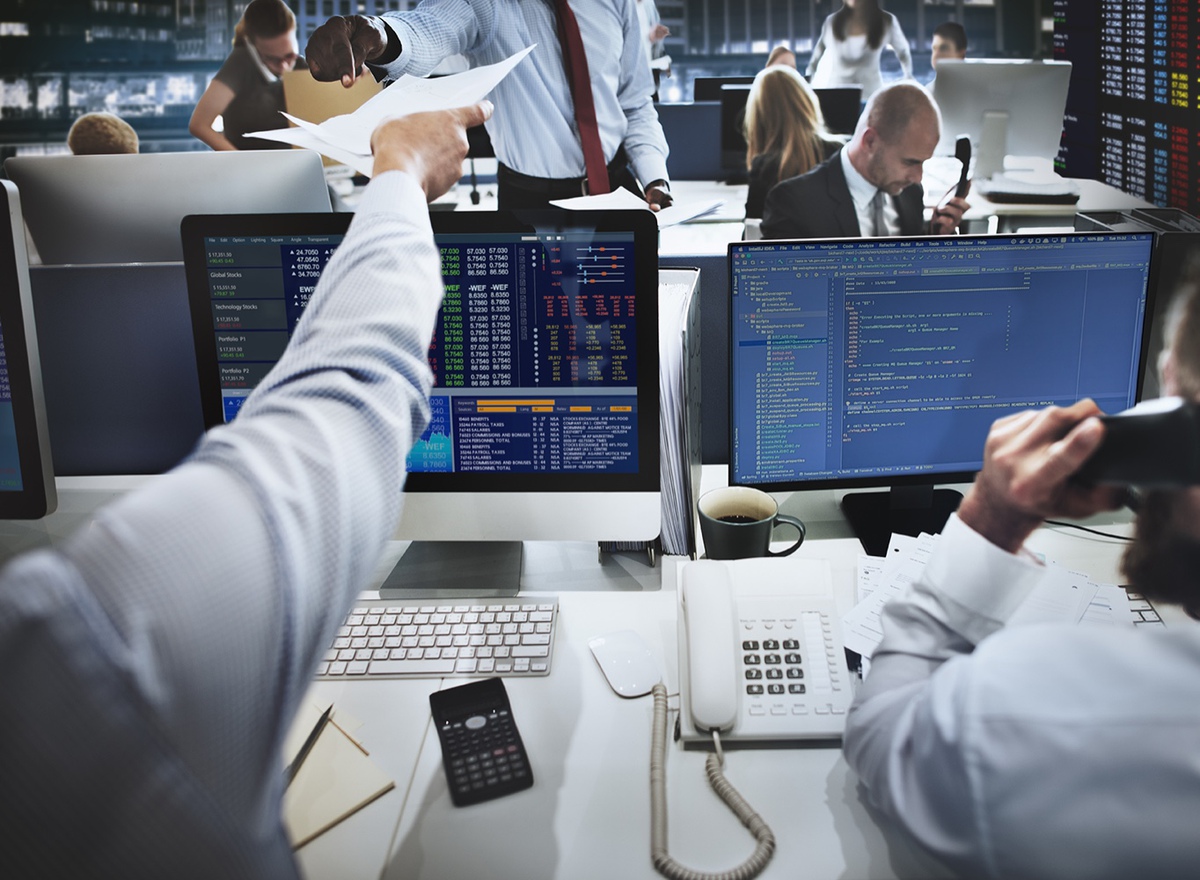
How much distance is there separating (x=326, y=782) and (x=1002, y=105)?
377 cm

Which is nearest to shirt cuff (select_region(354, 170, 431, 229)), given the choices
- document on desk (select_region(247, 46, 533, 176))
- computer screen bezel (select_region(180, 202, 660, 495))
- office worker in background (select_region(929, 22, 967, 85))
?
document on desk (select_region(247, 46, 533, 176))

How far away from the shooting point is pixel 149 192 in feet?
5.42

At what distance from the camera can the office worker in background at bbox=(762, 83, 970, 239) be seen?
2742 millimetres

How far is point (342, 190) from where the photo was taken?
4957 mm

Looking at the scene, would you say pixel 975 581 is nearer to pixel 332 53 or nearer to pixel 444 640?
pixel 444 640

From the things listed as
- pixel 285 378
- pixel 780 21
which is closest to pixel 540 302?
pixel 285 378

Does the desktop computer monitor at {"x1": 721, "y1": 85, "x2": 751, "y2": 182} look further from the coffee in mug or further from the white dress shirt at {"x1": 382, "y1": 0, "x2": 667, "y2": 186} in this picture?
the coffee in mug

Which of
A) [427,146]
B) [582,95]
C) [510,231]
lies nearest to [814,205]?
[582,95]

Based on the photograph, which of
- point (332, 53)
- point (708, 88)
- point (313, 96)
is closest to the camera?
point (332, 53)

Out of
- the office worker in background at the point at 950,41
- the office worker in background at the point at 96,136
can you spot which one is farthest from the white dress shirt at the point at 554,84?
the office worker in background at the point at 950,41

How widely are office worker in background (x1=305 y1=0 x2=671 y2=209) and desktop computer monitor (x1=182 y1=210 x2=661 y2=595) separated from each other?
5.13 ft

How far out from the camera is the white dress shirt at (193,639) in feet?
1.41

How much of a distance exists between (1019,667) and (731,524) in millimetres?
608

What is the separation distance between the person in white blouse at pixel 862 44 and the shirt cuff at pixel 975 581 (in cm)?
545
